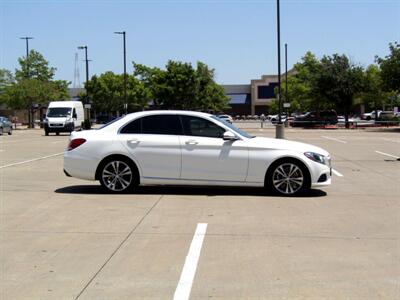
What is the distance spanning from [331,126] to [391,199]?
4425cm

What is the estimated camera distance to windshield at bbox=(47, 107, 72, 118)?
132 feet

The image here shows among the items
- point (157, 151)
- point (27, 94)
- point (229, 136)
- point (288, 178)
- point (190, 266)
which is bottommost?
point (190, 266)

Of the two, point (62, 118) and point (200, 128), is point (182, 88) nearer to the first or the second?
point (62, 118)

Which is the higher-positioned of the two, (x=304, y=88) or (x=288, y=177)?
(x=304, y=88)

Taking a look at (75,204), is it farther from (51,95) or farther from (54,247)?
(51,95)

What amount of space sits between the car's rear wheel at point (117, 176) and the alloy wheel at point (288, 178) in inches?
103

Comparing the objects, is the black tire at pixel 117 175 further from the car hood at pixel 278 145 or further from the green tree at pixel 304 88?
the green tree at pixel 304 88

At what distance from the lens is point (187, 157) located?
34.6 ft

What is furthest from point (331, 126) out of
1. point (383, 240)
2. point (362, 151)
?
point (383, 240)

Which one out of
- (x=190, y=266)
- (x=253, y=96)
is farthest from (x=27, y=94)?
(x=253, y=96)

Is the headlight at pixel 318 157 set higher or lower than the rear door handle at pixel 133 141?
lower

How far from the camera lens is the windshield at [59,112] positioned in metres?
40.4

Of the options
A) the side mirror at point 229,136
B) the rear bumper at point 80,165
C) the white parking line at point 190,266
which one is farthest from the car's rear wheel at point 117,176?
the white parking line at point 190,266

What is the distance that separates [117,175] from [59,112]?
3101 cm
